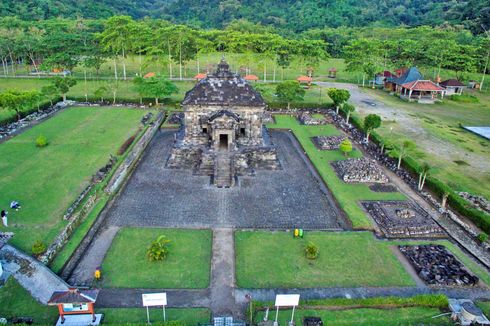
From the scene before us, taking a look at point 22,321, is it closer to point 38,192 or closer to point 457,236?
point 38,192

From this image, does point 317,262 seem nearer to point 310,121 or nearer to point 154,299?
point 154,299

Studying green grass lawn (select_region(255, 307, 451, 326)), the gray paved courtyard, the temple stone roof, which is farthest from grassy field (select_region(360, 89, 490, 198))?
the temple stone roof

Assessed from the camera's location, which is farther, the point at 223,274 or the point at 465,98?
the point at 465,98

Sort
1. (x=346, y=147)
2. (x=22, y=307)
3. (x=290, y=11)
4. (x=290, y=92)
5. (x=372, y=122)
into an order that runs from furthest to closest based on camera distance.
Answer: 1. (x=290, y=11)
2. (x=290, y=92)
3. (x=372, y=122)
4. (x=346, y=147)
5. (x=22, y=307)

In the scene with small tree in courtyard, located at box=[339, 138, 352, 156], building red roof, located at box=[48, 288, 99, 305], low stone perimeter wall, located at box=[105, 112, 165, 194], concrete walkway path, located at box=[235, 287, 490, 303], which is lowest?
concrete walkway path, located at box=[235, 287, 490, 303]

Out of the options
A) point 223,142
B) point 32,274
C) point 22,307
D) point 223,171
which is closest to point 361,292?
point 223,171

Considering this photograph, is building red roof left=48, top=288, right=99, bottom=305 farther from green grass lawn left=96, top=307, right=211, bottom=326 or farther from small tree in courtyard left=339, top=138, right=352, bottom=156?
small tree in courtyard left=339, top=138, right=352, bottom=156
